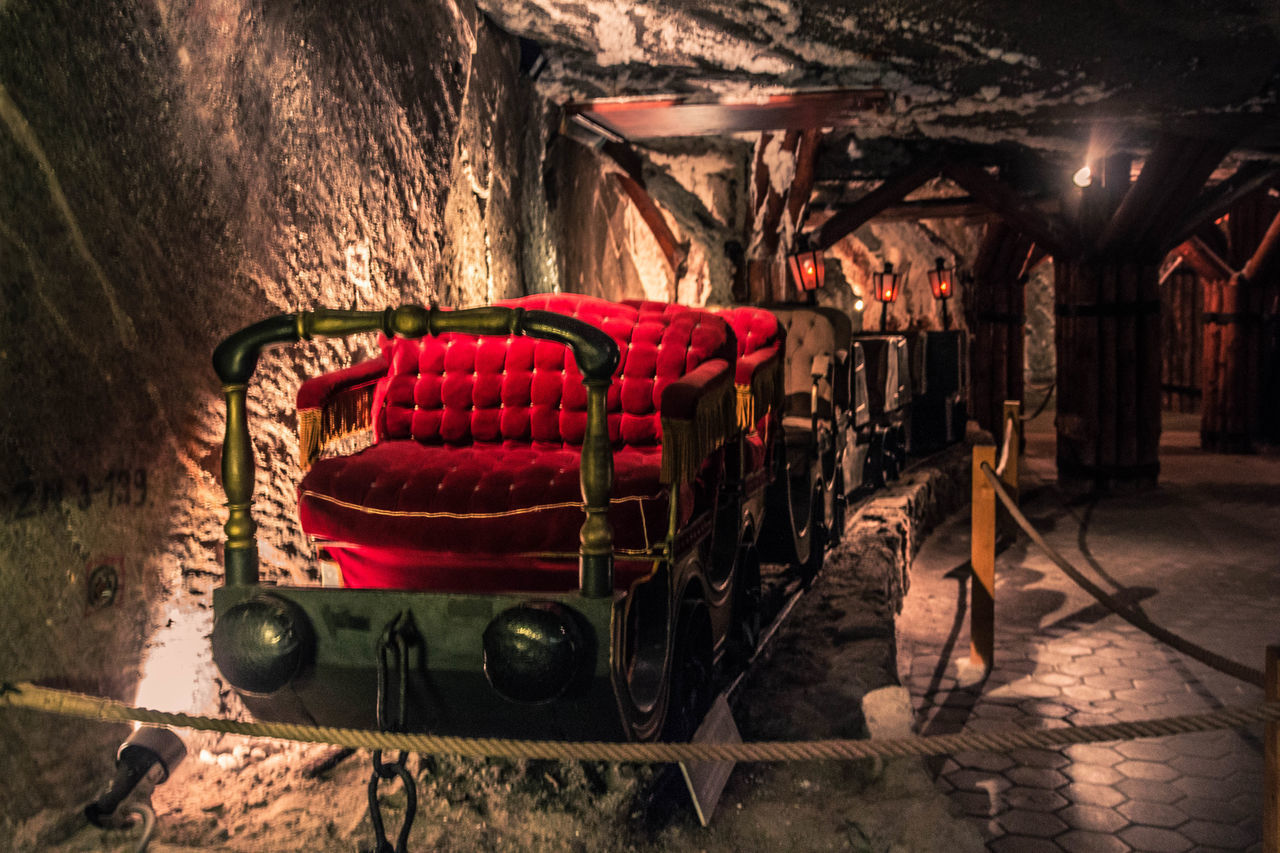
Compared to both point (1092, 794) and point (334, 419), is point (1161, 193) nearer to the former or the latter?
point (1092, 794)

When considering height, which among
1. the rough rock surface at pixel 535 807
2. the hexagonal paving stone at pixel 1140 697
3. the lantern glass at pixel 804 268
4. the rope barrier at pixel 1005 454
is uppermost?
the lantern glass at pixel 804 268

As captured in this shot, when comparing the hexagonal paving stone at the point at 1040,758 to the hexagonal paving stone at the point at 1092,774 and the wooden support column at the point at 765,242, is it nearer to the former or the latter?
the hexagonal paving stone at the point at 1092,774

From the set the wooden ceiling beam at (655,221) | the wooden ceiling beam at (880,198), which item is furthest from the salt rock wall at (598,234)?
the wooden ceiling beam at (880,198)

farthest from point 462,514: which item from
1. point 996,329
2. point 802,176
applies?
point 996,329

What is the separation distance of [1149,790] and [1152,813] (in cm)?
22

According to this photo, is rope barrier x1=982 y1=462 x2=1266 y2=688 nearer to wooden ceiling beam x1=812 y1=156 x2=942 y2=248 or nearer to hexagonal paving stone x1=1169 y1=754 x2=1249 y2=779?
hexagonal paving stone x1=1169 y1=754 x2=1249 y2=779

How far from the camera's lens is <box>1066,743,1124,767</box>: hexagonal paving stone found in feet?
13.5

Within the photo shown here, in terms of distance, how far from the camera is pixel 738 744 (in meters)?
2.06

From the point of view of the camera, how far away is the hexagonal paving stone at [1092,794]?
12.3ft

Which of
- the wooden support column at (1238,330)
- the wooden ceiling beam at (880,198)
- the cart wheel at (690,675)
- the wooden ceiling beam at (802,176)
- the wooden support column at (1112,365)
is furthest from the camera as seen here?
the wooden support column at (1238,330)

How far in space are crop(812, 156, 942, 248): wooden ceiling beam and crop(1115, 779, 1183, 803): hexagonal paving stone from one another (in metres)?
7.07

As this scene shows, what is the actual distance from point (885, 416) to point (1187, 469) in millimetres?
4953

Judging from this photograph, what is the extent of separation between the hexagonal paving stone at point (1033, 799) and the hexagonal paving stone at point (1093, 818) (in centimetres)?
Result: 6

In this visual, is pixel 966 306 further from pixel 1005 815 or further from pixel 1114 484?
pixel 1005 815
